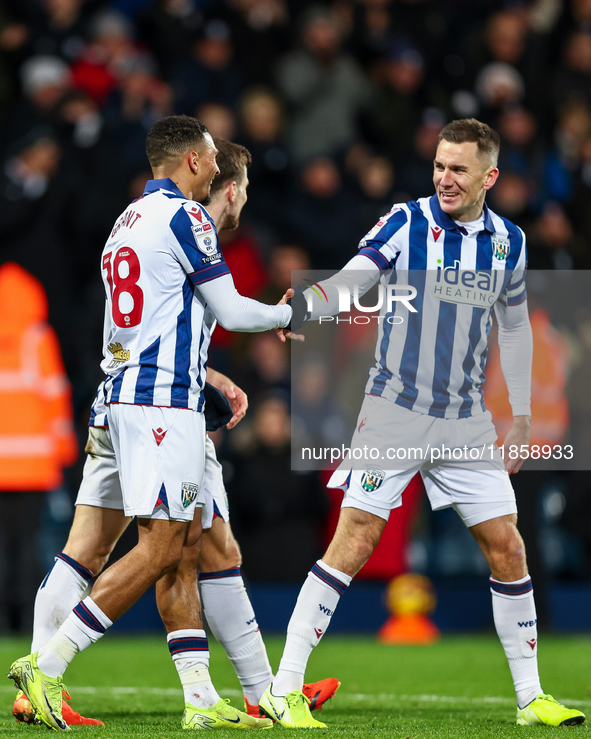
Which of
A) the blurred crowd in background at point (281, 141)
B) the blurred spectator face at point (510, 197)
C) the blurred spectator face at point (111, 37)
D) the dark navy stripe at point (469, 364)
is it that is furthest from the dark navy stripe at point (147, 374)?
the blurred spectator face at point (111, 37)

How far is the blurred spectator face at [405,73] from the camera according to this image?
10680mm

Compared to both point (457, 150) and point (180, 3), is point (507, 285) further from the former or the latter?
point (180, 3)

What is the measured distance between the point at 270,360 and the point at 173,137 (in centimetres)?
444

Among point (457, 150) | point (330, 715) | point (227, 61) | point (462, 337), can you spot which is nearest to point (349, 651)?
point (330, 715)

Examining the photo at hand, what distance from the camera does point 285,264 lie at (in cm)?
877

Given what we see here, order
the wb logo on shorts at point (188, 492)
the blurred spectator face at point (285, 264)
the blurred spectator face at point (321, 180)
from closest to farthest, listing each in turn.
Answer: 1. the wb logo on shorts at point (188, 492)
2. the blurred spectator face at point (285, 264)
3. the blurred spectator face at point (321, 180)

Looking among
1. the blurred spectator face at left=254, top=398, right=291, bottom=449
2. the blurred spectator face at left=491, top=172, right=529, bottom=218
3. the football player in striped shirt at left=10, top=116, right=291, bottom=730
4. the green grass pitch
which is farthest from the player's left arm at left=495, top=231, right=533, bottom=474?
the blurred spectator face at left=491, top=172, right=529, bottom=218

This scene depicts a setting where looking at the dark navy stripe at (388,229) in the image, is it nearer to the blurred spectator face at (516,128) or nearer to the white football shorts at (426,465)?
the white football shorts at (426,465)

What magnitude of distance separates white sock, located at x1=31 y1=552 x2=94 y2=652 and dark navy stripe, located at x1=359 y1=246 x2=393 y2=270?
1.68 meters

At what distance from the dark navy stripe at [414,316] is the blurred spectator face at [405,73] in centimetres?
645

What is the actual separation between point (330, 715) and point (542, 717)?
86 centimetres

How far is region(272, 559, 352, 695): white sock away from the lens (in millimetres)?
4312

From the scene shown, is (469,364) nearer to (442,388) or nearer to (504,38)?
(442,388)

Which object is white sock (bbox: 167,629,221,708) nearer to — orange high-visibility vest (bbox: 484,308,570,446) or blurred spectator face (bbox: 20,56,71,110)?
orange high-visibility vest (bbox: 484,308,570,446)
